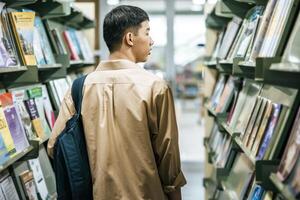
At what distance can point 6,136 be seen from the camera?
2078 mm

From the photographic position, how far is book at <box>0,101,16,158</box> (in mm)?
2055

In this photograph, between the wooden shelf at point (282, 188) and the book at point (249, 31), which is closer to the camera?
the wooden shelf at point (282, 188)

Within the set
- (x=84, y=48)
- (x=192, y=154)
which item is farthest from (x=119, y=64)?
(x=192, y=154)

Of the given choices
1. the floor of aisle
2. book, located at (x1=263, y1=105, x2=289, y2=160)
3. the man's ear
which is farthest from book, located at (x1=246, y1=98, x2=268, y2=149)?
the floor of aisle

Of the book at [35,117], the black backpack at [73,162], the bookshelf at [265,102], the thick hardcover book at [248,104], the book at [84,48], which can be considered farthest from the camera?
the book at [84,48]

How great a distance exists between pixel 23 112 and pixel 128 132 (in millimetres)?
932

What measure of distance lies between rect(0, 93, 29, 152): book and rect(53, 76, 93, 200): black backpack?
0.38 m

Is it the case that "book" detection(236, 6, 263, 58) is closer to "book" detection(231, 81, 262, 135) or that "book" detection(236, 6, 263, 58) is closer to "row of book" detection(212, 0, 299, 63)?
"row of book" detection(212, 0, 299, 63)

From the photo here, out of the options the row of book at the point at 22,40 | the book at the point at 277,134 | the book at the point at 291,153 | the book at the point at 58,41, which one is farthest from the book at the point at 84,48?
the book at the point at 291,153

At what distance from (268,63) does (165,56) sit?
16.4 ft

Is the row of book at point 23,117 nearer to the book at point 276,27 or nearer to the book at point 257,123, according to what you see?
the book at point 257,123

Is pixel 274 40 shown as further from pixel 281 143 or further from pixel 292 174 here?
pixel 292 174

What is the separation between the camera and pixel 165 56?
6.54m

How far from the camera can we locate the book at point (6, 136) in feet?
6.74
